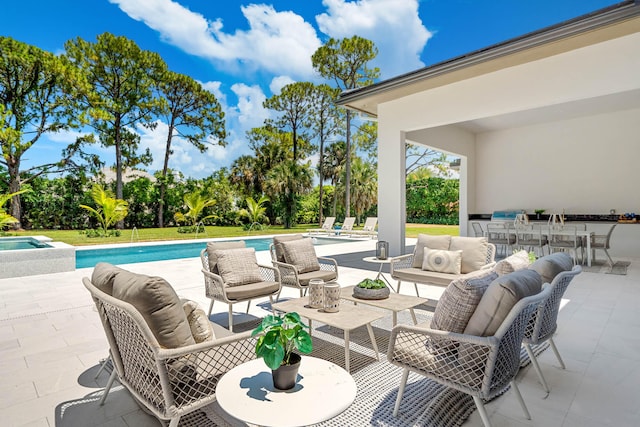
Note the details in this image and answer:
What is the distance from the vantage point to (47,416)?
2.21 metres

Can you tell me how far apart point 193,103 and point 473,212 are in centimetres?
1755

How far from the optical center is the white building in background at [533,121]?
562 cm

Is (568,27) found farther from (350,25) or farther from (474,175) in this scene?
(350,25)

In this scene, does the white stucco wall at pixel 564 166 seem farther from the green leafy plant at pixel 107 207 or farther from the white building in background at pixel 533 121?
the green leafy plant at pixel 107 207

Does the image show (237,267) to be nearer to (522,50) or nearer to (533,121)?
(522,50)

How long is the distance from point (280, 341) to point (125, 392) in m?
1.79

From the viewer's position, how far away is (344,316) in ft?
9.60

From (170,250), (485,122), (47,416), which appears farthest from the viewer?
(170,250)

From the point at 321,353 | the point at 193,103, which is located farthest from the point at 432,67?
the point at 193,103

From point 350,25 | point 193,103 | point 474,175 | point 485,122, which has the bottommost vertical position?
point 474,175

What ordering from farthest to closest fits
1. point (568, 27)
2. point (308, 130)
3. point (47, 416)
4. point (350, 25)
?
point (308, 130) → point (350, 25) → point (568, 27) → point (47, 416)

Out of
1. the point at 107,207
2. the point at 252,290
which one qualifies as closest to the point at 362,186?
the point at 107,207

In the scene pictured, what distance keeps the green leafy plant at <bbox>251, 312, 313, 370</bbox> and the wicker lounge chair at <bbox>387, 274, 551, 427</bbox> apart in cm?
81

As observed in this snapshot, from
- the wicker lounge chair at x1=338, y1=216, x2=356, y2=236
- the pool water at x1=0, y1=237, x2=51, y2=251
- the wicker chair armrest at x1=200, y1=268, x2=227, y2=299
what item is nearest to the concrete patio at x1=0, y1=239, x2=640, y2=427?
the wicker chair armrest at x1=200, y1=268, x2=227, y2=299
